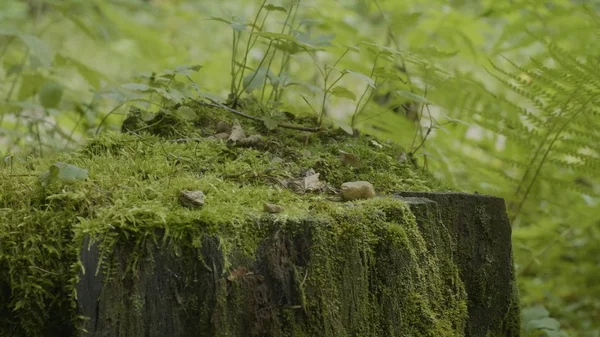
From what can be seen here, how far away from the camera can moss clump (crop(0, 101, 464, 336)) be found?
1.52 metres

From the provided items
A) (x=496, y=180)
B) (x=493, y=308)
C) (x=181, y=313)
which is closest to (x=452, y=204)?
(x=493, y=308)

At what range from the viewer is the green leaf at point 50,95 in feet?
10.3

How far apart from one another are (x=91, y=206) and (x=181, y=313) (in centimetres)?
43

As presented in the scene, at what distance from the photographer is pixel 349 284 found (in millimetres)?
1720

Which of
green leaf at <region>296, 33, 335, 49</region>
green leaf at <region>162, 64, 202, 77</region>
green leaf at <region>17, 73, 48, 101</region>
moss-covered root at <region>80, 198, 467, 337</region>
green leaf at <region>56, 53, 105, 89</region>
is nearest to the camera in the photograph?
moss-covered root at <region>80, 198, 467, 337</region>

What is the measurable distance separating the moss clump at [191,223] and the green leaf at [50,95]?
1199 mm

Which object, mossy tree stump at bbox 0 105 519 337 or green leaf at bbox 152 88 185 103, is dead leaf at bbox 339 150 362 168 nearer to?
mossy tree stump at bbox 0 105 519 337

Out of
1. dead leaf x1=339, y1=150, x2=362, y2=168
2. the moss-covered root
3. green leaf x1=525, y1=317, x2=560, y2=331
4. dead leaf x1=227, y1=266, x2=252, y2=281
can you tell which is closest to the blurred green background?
green leaf x1=525, y1=317, x2=560, y2=331

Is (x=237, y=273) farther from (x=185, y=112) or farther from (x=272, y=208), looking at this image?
(x=185, y=112)

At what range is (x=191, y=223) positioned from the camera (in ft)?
5.01

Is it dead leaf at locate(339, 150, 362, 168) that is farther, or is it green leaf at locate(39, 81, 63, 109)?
green leaf at locate(39, 81, 63, 109)

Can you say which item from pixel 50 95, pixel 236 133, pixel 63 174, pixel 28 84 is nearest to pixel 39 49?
pixel 50 95

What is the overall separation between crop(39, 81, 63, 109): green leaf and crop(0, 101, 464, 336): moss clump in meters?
1.20

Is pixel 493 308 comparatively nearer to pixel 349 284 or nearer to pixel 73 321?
pixel 349 284
